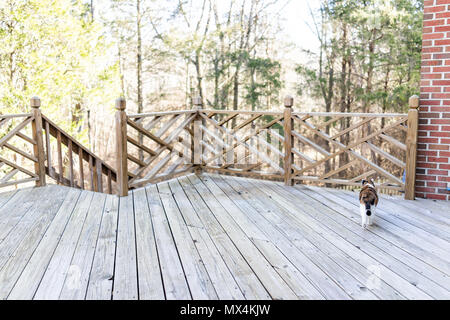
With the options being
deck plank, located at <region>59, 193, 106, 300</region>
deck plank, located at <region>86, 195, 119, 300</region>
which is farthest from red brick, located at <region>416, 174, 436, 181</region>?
deck plank, located at <region>59, 193, 106, 300</region>

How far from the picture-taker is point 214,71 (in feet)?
40.9

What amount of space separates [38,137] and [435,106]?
433 centimetres

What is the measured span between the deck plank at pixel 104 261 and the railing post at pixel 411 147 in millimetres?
2941

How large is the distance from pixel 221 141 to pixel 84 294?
3383 mm

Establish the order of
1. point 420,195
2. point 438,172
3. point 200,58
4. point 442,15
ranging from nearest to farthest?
point 442,15 < point 438,172 < point 420,195 < point 200,58

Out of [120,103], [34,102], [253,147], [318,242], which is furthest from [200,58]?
[318,242]

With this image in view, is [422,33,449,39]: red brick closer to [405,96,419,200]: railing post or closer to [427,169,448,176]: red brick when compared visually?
[405,96,419,200]: railing post

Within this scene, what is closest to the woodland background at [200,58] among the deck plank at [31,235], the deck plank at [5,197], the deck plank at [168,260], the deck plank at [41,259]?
the deck plank at [5,197]

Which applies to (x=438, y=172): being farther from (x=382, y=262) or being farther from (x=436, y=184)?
(x=382, y=262)

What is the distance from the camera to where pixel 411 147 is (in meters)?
4.18
